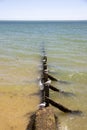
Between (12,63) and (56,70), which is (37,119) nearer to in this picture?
(56,70)

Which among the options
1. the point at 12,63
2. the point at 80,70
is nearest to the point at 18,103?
the point at 80,70

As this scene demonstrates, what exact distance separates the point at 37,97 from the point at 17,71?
17.9ft

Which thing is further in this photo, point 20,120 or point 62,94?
point 62,94

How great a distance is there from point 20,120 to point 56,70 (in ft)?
26.7

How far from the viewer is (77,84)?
13.2 meters

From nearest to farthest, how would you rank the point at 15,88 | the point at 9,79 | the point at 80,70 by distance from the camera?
the point at 15,88 → the point at 9,79 → the point at 80,70

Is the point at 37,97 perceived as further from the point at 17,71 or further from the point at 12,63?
the point at 12,63

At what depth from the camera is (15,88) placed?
1266 cm

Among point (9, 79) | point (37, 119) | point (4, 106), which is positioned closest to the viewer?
point (37, 119)

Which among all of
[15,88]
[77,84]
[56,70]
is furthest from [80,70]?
[15,88]

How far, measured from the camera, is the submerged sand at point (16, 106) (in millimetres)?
8766

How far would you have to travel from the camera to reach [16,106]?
404 inches

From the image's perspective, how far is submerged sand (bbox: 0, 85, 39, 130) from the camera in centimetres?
877

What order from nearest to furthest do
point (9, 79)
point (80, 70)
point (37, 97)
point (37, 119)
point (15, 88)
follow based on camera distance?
point (37, 119) → point (37, 97) → point (15, 88) → point (9, 79) → point (80, 70)
